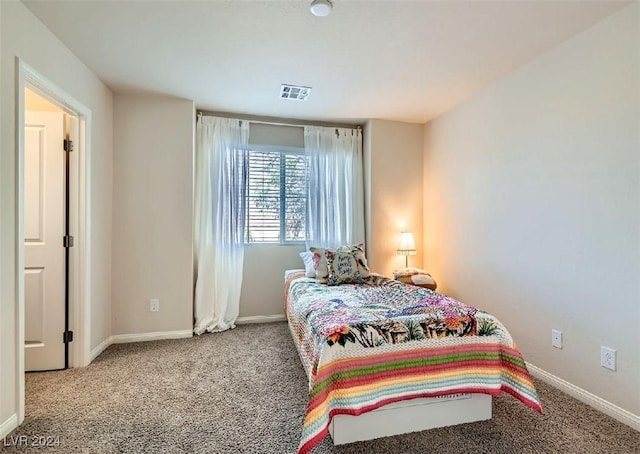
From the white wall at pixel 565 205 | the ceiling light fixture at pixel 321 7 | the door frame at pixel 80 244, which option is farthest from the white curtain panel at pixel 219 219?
the white wall at pixel 565 205

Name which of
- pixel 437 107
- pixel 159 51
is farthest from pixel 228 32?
pixel 437 107

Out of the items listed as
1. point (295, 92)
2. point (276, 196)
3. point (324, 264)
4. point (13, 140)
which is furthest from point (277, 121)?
point (13, 140)

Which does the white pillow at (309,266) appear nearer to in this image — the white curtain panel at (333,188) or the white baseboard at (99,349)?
the white curtain panel at (333,188)

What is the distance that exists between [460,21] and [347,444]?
263cm

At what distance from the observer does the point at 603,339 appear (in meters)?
2.00

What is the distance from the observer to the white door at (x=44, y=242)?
2482mm

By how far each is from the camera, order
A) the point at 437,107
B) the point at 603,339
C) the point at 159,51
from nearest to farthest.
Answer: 1. the point at 603,339
2. the point at 159,51
3. the point at 437,107

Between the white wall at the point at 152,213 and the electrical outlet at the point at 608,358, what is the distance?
3.48 metres

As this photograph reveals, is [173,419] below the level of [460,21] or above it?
below

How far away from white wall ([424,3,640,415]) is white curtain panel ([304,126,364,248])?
129cm

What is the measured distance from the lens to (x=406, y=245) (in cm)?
379

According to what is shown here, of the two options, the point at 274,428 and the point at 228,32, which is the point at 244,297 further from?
the point at 228,32

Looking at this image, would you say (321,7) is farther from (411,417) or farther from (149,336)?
(149,336)

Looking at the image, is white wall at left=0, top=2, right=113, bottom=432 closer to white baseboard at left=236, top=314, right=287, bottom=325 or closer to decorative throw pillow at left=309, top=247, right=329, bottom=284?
white baseboard at left=236, top=314, right=287, bottom=325
